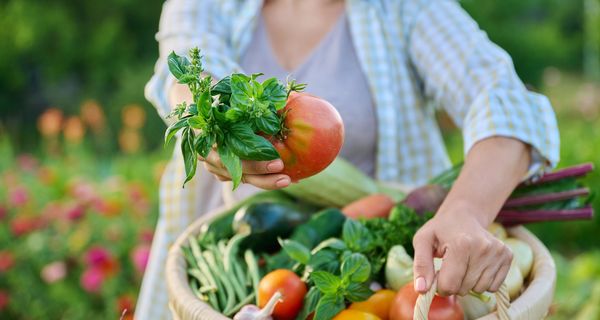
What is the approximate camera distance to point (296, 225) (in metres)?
1.71

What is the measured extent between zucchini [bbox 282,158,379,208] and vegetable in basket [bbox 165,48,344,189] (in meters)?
0.66

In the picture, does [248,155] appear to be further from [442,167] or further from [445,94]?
[442,167]

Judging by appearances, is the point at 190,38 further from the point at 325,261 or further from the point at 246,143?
the point at 246,143

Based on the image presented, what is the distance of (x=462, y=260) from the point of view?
47.3 inches

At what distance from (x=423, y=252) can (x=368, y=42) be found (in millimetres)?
839

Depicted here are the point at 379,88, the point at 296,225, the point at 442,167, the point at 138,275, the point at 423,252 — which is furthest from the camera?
the point at 138,275

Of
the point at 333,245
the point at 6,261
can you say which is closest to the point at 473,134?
the point at 333,245

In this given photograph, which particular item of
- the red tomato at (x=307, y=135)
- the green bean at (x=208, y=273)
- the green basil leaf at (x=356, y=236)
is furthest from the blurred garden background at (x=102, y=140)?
the red tomato at (x=307, y=135)

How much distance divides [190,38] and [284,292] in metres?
0.83

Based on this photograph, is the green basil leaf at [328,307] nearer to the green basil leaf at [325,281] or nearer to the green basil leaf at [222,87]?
the green basil leaf at [325,281]

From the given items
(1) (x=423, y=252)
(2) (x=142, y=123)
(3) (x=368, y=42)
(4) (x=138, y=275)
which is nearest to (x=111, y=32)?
(2) (x=142, y=123)

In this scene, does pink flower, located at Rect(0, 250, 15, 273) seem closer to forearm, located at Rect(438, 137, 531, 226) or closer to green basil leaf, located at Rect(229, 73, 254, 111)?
forearm, located at Rect(438, 137, 531, 226)

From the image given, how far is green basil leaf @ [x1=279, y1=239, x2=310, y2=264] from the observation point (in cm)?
144

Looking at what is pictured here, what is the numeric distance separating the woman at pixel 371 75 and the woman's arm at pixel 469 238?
3.9 inches
